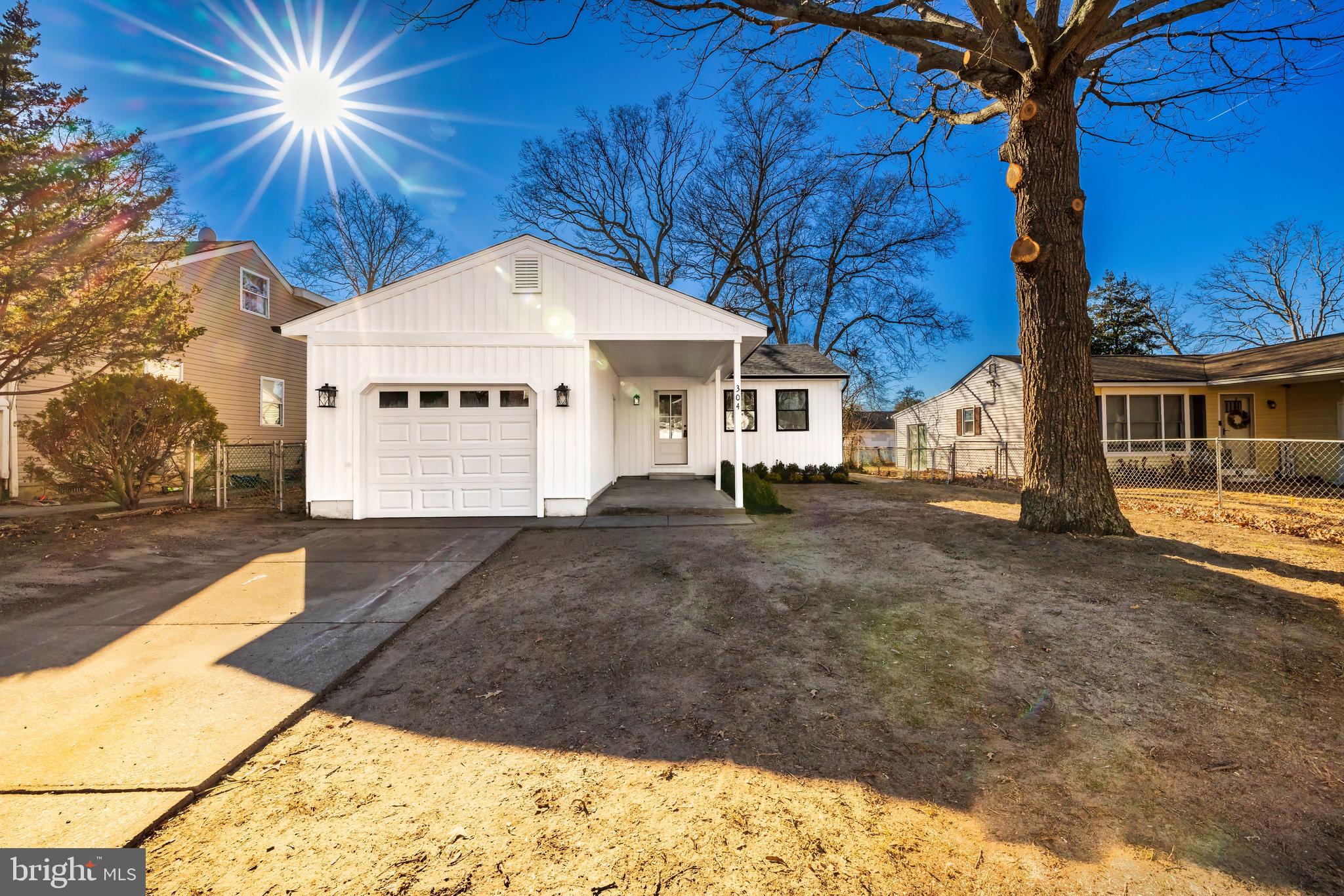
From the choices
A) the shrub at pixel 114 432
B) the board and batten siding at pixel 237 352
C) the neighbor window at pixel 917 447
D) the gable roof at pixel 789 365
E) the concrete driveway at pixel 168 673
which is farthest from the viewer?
the neighbor window at pixel 917 447

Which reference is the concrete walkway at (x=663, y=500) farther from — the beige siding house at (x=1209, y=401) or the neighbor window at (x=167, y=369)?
the neighbor window at (x=167, y=369)

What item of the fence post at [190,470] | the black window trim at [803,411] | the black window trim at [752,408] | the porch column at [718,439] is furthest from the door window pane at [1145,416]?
the fence post at [190,470]

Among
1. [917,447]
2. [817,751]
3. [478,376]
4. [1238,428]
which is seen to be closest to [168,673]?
[817,751]

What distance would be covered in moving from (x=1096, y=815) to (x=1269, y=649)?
2.67 metres

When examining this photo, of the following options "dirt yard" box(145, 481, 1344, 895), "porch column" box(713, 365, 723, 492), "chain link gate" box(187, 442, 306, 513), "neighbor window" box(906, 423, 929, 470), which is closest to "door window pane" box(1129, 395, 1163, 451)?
"neighbor window" box(906, 423, 929, 470)

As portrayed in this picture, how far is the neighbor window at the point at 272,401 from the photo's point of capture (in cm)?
1416

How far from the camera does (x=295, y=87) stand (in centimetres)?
1070

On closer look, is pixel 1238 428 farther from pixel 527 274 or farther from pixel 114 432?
pixel 114 432

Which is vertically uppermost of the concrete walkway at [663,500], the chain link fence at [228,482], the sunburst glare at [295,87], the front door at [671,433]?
the sunburst glare at [295,87]

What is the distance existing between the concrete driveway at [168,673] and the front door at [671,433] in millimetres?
8142

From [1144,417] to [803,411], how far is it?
31.8 ft

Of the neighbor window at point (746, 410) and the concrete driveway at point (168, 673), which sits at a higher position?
the neighbor window at point (746, 410)

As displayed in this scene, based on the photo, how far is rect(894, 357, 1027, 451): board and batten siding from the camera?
52.0 feet

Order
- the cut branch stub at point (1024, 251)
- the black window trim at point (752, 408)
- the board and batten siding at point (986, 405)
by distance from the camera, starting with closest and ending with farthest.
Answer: the cut branch stub at point (1024, 251)
the black window trim at point (752, 408)
the board and batten siding at point (986, 405)
